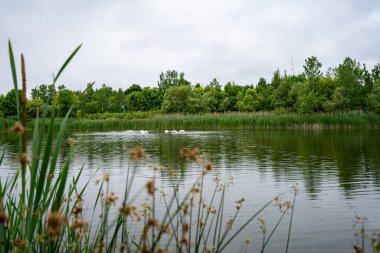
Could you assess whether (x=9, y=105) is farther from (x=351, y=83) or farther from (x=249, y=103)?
(x=351, y=83)

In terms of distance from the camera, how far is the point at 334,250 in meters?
4.33

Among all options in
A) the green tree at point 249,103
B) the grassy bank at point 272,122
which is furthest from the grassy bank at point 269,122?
the green tree at point 249,103

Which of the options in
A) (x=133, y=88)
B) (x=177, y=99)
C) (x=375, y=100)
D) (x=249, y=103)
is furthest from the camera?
(x=133, y=88)

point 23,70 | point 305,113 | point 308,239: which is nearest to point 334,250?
point 308,239

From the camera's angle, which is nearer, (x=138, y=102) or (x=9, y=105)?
(x=9, y=105)

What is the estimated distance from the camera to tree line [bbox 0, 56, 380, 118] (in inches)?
1436

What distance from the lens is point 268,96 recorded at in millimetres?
51531

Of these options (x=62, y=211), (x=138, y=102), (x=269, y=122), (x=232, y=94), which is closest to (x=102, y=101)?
(x=138, y=102)

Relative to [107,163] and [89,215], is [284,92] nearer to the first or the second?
[107,163]

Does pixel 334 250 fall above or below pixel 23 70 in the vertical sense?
below

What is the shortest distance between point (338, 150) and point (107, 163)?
796cm

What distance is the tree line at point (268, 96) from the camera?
36.5m

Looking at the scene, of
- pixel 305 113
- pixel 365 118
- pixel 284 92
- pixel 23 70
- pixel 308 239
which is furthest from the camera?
pixel 284 92

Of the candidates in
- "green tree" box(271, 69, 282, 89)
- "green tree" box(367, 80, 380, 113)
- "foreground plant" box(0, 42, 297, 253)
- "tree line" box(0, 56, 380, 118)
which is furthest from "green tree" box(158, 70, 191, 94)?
"foreground plant" box(0, 42, 297, 253)
